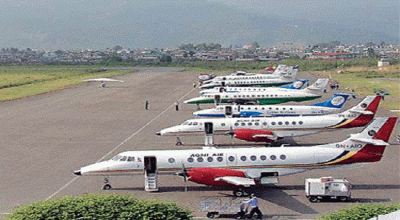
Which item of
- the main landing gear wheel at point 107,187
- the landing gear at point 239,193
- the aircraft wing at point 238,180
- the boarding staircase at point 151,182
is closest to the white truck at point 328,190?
the aircraft wing at point 238,180

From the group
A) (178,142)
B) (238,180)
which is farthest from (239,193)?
(178,142)

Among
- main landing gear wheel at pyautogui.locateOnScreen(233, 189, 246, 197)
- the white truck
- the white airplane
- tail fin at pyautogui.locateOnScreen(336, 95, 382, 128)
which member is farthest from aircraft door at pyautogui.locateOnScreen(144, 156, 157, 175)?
tail fin at pyautogui.locateOnScreen(336, 95, 382, 128)

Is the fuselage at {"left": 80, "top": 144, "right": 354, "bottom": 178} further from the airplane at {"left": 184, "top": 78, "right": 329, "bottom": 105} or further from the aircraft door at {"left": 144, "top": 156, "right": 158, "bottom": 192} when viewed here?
the airplane at {"left": 184, "top": 78, "right": 329, "bottom": 105}

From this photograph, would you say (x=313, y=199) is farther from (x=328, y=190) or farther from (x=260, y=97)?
(x=260, y=97)

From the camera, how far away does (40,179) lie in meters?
33.9

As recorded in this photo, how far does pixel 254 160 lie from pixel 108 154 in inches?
618

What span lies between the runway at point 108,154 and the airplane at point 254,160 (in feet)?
3.96

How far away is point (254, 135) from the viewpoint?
4072 cm

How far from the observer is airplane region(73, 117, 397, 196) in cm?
2966

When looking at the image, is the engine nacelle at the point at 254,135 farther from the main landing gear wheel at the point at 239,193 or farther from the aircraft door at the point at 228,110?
the main landing gear wheel at the point at 239,193

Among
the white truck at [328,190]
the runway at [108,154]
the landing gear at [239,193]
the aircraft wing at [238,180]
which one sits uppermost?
the aircraft wing at [238,180]

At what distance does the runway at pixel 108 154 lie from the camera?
2925 cm

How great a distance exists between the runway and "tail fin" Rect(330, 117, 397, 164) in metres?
1.96

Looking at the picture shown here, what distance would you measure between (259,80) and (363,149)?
66324 mm
